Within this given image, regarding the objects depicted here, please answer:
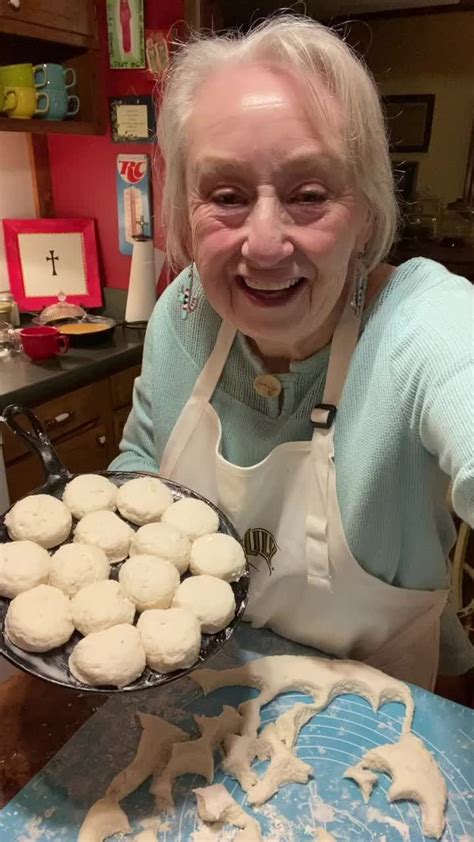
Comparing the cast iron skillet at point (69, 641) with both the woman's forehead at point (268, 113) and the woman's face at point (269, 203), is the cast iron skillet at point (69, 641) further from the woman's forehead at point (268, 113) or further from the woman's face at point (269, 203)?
the woman's forehead at point (268, 113)

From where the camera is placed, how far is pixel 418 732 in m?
0.82

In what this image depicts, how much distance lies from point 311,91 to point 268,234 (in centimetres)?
18

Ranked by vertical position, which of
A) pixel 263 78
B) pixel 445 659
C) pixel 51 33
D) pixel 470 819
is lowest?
pixel 445 659

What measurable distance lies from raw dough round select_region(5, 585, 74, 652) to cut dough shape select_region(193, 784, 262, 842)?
24 cm

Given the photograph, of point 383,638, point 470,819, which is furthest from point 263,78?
point 470,819

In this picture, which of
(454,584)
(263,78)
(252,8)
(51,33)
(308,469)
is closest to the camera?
(263,78)

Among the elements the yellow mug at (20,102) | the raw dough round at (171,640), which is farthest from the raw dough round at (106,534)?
the yellow mug at (20,102)

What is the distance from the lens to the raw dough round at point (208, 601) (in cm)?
77

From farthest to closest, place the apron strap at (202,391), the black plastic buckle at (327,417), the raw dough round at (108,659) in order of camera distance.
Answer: the apron strap at (202,391) < the black plastic buckle at (327,417) < the raw dough round at (108,659)

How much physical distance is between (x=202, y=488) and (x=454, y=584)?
2.52 ft

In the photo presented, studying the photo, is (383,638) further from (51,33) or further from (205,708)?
(51,33)

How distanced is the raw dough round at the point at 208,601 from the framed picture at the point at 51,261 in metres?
1.95

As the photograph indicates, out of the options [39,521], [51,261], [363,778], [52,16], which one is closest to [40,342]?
[51,261]

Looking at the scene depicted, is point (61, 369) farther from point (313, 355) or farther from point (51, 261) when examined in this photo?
point (313, 355)
